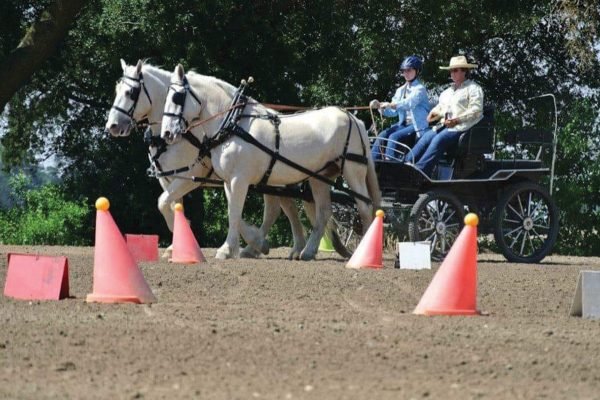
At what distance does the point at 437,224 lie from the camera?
17.4 m

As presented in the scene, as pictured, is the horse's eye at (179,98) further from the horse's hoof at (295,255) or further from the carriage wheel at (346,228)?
the carriage wheel at (346,228)

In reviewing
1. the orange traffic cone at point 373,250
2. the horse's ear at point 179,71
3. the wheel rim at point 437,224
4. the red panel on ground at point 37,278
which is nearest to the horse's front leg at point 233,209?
the horse's ear at point 179,71

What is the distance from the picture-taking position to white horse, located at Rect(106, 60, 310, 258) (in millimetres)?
17125

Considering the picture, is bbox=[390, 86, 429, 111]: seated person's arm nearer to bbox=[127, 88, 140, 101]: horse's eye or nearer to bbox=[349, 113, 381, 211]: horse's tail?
A: bbox=[349, 113, 381, 211]: horse's tail

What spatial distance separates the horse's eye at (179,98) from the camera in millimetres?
16950

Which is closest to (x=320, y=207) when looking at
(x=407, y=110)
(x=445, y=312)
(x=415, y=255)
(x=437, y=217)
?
(x=437, y=217)

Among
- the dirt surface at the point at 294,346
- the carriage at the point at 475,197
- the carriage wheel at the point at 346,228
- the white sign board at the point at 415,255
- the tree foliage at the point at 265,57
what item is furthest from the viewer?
the tree foliage at the point at 265,57

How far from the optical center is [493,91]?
31.5 meters

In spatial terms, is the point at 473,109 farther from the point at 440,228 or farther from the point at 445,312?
the point at 445,312

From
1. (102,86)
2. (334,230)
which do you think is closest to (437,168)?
(334,230)

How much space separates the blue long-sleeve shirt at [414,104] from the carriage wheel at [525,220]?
137 cm

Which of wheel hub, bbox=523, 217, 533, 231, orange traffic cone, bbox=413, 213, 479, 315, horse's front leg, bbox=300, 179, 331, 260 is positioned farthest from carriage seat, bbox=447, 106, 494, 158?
orange traffic cone, bbox=413, 213, 479, 315

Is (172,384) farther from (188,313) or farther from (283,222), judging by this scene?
(283,222)

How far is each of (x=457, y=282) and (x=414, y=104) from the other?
7.08m
